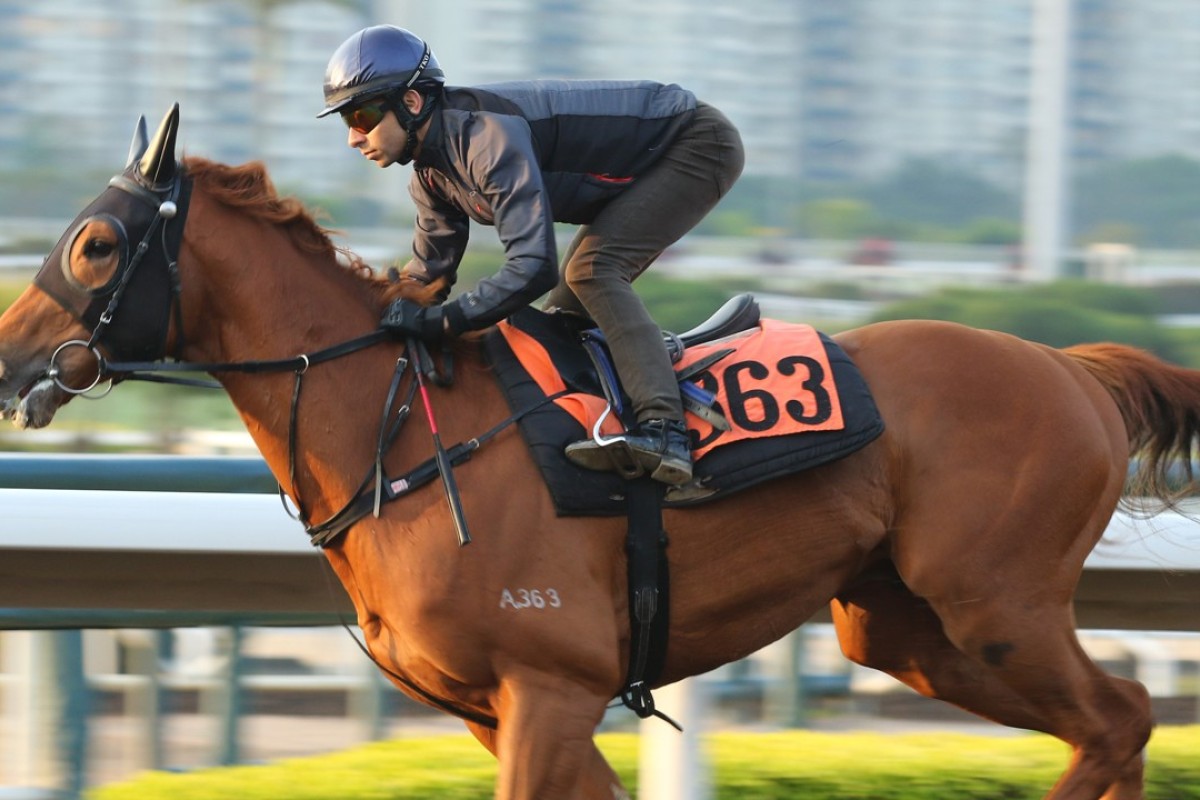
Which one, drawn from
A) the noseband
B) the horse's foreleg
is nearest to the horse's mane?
the noseband

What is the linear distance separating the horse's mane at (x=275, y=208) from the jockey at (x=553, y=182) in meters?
0.09

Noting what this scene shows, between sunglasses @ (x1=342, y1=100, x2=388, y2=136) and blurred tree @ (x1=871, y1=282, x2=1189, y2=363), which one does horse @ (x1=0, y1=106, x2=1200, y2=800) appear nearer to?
sunglasses @ (x1=342, y1=100, x2=388, y2=136)

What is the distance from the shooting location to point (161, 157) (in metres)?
3.68

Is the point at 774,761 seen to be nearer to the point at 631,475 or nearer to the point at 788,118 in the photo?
the point at 631,475

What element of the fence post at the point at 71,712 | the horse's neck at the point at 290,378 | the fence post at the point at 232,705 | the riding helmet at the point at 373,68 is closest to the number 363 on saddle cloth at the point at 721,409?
the horse's neck at the point at 290,378

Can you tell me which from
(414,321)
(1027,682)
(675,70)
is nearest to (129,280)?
(414,321)

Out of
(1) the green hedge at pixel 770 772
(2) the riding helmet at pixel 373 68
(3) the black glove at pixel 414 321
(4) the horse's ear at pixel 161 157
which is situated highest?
(2) the riding helmet at pixel 373 68

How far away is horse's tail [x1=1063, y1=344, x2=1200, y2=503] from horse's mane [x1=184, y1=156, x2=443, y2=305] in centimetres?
193

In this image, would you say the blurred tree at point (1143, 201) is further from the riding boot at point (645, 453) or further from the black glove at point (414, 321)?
the black glove at point (414, 321)

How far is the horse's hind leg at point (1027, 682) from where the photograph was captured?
413 cm

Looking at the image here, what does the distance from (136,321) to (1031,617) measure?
7.66ft

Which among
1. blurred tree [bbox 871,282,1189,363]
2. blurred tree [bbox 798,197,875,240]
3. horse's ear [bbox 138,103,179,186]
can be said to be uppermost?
horse's ear [bbox 138,103,179,186]

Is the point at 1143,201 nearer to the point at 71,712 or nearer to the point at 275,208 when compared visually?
the point at 71,712

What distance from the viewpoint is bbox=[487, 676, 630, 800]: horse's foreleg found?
365 centimetres
